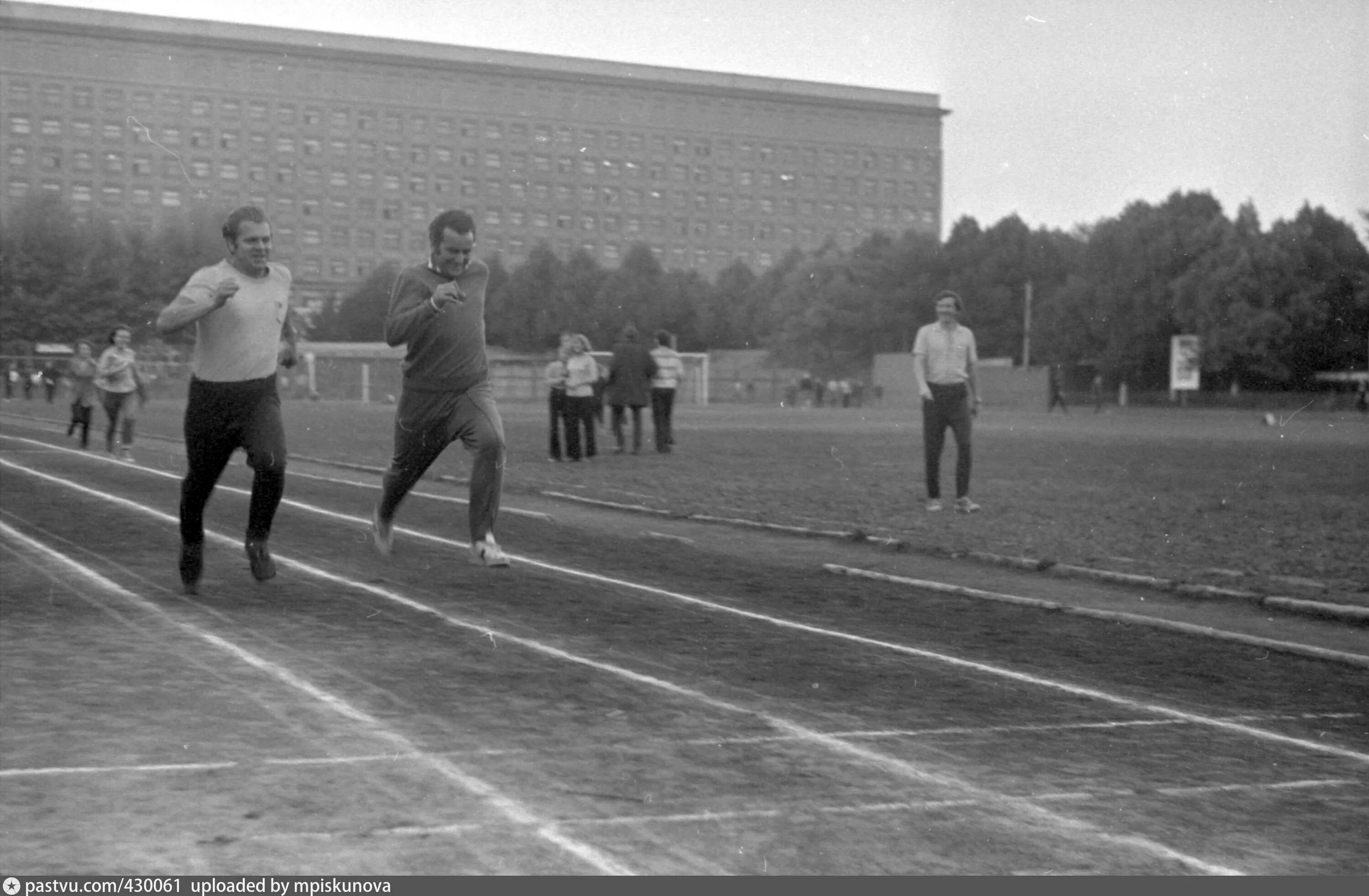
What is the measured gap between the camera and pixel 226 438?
307 inches

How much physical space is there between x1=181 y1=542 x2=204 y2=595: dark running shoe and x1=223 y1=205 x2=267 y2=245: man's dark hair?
145 cm

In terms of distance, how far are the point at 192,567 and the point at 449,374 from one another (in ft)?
5.25

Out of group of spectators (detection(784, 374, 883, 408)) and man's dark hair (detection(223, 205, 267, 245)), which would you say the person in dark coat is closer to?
man's dark hair (detection(223, 205, 267, 245))

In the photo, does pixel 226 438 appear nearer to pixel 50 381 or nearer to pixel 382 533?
pixel 382 533

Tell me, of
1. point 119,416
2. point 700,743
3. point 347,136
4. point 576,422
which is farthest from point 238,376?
point 119,416

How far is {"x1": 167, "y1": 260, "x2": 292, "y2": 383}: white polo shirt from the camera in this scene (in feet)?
25.3

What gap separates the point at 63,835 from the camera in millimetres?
3584

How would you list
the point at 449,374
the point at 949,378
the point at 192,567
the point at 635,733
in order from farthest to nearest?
the point at 949,378 → the point at 449,374 → the point at 192,567 → the point at 635,733

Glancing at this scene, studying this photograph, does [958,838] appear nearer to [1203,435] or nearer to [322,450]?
[322,450]

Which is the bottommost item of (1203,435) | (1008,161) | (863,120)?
(1203,435)

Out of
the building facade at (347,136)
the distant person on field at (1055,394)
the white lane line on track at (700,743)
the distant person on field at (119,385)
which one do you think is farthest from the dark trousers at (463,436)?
the distant person on field at (1055,394)

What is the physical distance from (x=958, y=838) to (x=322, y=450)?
20609 mm

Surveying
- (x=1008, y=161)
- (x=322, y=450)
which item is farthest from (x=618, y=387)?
(x=1008, y=161)

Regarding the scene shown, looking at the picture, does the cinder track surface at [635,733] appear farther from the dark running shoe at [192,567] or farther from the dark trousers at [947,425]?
the dark trousers at [947,425]
